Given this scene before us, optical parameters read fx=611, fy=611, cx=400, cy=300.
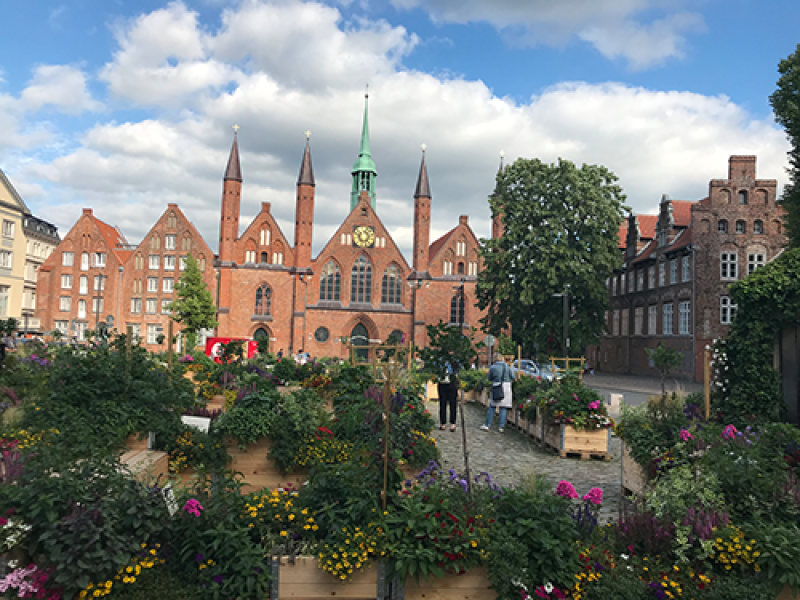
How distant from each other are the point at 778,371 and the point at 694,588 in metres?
6.00

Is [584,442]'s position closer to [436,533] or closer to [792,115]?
[436,533]

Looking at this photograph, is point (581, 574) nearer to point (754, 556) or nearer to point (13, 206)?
point (754, 556)

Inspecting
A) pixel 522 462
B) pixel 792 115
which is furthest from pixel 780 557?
pixel 792 115

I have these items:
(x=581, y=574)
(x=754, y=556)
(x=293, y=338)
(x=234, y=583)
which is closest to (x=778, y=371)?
(x=754, y=556)

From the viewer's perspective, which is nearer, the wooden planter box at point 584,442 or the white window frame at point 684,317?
the wooden planter box at point 584,442

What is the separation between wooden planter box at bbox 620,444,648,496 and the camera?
24.5ft

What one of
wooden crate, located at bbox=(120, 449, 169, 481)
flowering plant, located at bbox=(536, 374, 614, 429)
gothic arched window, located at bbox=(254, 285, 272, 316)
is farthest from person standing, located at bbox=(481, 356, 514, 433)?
gothic arched window, located at bbox=(254, 285, 272, 316)

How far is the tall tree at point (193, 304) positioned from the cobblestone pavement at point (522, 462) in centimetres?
Answer: 3393

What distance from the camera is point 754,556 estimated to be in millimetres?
4652

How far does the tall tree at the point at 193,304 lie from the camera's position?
44.3 m

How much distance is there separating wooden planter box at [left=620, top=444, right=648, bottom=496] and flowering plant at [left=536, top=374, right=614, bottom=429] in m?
2.77

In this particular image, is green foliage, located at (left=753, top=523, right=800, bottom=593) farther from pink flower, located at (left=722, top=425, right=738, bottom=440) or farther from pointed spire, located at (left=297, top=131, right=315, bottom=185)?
pointed spire, located at (left=297, top=131, right=315, bottom=185)

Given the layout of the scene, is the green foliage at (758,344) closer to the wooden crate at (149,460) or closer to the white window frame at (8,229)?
the wooden crate at (149,460)

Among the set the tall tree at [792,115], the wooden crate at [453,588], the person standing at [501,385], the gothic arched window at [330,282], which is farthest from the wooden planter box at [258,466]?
the gothic arched window at [330,282]
